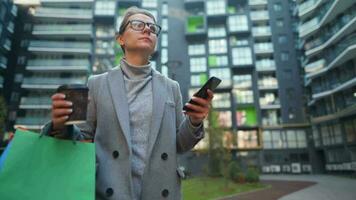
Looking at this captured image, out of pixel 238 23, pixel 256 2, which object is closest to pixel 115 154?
pixel 238 23

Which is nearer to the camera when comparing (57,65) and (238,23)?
(57,65)

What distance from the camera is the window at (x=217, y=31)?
179 feet

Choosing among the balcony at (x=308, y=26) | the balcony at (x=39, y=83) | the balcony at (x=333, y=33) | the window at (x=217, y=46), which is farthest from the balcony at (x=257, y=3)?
the balcony at (x=39, y=83)

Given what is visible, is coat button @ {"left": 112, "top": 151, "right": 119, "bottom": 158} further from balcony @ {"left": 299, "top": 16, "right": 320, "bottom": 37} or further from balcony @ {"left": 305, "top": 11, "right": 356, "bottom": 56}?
balcony @ {"left": 299, "top": 16, "right": 320, "bottom": 37}

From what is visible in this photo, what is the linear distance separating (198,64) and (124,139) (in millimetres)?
51067

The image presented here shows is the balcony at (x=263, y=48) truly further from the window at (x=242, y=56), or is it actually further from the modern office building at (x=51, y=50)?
the modern office building at (x=51, y=50)

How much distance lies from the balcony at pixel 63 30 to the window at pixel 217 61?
1995cm

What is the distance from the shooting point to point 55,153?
195 centimetres

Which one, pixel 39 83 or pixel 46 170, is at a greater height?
pixel 39 83

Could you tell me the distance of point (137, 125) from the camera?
2.50 m

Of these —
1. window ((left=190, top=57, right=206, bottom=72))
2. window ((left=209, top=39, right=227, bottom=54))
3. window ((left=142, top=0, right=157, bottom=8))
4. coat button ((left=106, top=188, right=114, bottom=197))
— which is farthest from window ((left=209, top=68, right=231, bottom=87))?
coat button ((left=106, top=188, right=114, bottom=197))

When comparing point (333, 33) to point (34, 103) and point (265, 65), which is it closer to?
point (265, 65)

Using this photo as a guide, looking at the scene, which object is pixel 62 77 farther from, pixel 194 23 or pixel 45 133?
pixel 45 133

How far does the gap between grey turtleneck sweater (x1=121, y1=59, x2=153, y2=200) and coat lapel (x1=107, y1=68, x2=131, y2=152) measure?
72 millimetres
